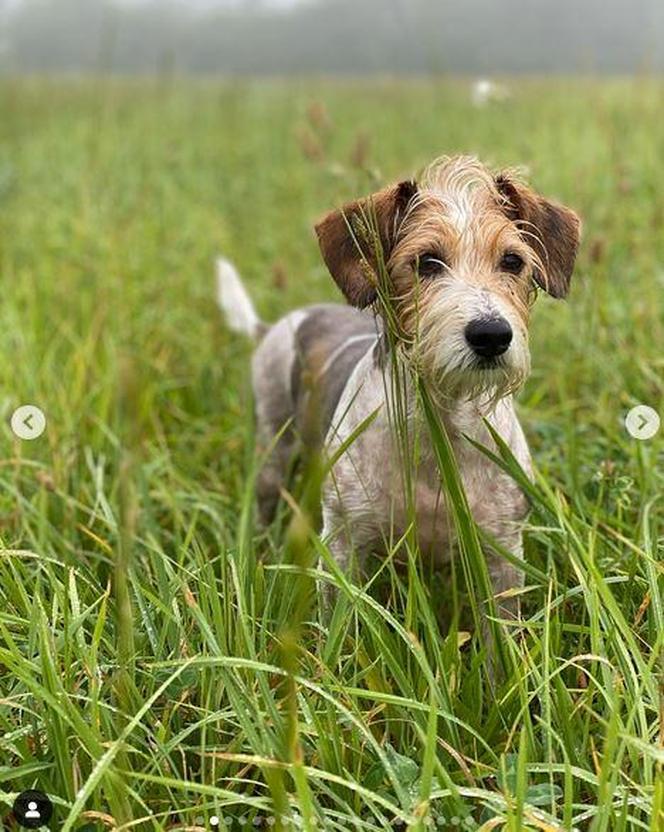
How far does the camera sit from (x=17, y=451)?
11.1 ft

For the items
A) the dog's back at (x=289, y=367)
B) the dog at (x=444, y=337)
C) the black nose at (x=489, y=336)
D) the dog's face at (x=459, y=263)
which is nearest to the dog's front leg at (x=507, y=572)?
the dog at (x=444, y=337)

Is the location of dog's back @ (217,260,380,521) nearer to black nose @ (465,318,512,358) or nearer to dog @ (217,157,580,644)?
dog @ (217,157,580,644)

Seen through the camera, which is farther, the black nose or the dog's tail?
the dog's tail

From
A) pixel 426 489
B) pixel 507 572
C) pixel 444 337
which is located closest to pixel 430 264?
pixel 444 337

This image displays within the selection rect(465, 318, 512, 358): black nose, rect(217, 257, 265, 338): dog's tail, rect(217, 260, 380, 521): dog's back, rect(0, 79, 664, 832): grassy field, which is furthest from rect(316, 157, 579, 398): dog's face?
rect(217, 257, 265, 338): dog's tail

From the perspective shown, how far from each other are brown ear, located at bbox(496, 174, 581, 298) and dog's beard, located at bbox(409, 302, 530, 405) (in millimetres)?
473

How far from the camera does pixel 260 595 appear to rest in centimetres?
259

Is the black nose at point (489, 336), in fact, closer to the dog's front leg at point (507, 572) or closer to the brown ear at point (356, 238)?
the brown ear at point (356, 238)

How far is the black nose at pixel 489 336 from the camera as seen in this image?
2.31m

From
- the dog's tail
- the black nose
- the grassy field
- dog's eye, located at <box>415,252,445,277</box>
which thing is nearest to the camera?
the grassy field

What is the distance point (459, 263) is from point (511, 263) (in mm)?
153

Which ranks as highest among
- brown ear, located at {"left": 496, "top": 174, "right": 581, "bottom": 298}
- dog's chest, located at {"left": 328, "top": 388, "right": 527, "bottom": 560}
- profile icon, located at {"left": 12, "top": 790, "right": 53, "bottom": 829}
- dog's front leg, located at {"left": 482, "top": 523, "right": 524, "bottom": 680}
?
brown ear, located at {"left": 496, "top": 174, "right": 581, "bottom": 298}

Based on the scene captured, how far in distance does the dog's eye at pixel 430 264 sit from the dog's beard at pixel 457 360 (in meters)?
0.16

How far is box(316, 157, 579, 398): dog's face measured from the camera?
2350 mm
